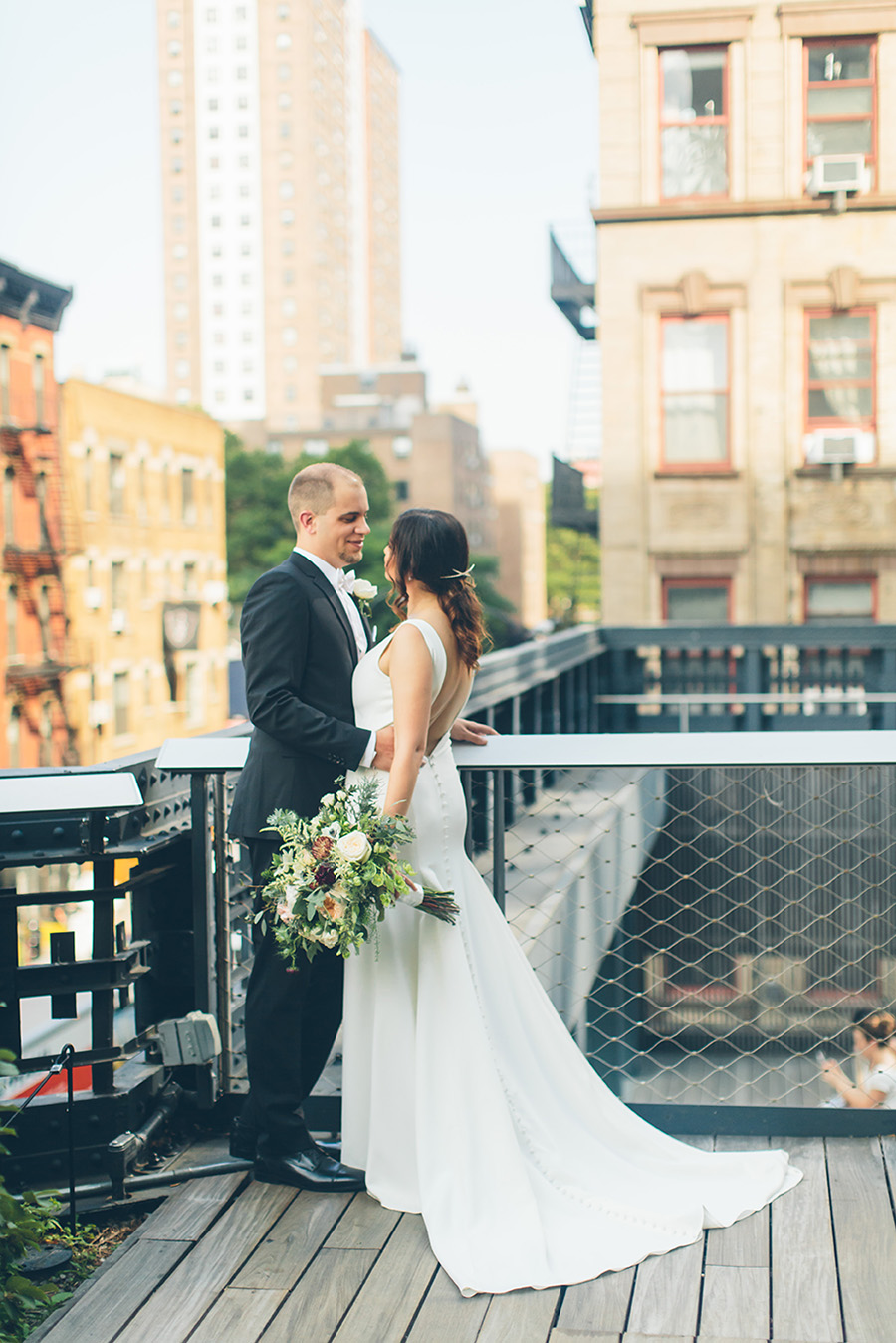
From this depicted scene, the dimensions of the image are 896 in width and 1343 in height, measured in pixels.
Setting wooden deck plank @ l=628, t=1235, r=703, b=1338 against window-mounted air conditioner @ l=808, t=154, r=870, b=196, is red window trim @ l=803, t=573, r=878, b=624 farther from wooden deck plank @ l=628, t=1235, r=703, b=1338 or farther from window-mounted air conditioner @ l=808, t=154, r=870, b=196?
wooden deck plank @ l=628, t=1235, r=703, b=1338

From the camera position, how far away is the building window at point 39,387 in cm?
3158

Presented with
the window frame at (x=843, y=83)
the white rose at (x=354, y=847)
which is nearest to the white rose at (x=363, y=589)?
the white rose at (x=354, y=847)

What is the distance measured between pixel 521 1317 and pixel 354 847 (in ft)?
3.71

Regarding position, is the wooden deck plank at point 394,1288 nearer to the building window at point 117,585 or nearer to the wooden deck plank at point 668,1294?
the wooden deck plank at point 668,1294

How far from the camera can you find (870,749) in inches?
144

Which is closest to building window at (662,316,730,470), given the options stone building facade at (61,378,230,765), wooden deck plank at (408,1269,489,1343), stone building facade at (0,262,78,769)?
stone building facade at (0,262,78,769)

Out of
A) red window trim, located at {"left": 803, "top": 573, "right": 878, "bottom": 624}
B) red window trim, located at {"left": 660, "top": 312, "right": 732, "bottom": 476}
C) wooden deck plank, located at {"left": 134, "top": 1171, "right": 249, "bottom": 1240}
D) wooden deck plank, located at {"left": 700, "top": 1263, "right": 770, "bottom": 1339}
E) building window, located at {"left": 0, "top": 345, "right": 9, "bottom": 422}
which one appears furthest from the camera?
building window, located at {"left": 0, "top": 345, "right": 9, "bottom": 422}

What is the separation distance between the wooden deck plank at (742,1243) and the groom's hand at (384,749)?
57.1 inches

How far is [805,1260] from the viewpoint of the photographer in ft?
10.3

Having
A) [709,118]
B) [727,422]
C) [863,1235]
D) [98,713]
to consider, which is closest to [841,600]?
[727,422]

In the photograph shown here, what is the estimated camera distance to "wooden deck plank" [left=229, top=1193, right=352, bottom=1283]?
3133mm

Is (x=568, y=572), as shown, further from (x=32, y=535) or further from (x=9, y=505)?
(x=9, y=505)

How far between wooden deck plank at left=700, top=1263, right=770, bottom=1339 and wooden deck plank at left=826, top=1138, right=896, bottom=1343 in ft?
0.60

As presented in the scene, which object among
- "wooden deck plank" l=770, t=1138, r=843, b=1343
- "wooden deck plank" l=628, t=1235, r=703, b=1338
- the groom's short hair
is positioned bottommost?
"wooden deck plank" l=628, t=1235, r=703, b=1338
